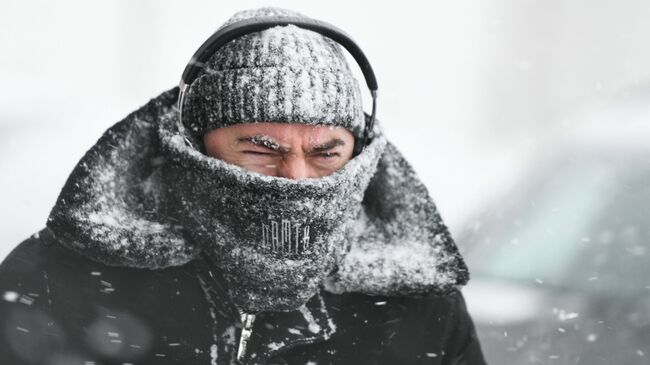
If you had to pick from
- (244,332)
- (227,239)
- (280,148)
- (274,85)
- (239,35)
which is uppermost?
(239,35)

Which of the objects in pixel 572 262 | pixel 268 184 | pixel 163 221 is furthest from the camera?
pixel 572 262

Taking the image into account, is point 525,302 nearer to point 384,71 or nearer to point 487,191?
point 487,191

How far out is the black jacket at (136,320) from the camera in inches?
82.4

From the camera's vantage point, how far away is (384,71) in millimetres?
10141

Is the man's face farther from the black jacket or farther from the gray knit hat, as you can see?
the black jacket

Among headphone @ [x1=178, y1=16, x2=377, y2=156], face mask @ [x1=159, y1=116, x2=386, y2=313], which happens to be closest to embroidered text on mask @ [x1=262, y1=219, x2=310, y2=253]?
face mask @ [x1=159, y1=116, x2=386, y2=313]

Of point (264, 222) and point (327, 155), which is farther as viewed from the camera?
point (327, 155)

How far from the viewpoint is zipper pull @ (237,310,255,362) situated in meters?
2.04

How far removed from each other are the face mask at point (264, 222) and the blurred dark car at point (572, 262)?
6.54 feet

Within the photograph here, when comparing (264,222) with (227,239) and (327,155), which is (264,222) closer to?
(227,239)

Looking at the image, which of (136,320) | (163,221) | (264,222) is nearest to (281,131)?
(264,222)

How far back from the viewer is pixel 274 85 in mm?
2049

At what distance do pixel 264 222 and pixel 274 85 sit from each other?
367mm

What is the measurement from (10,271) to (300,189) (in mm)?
873
